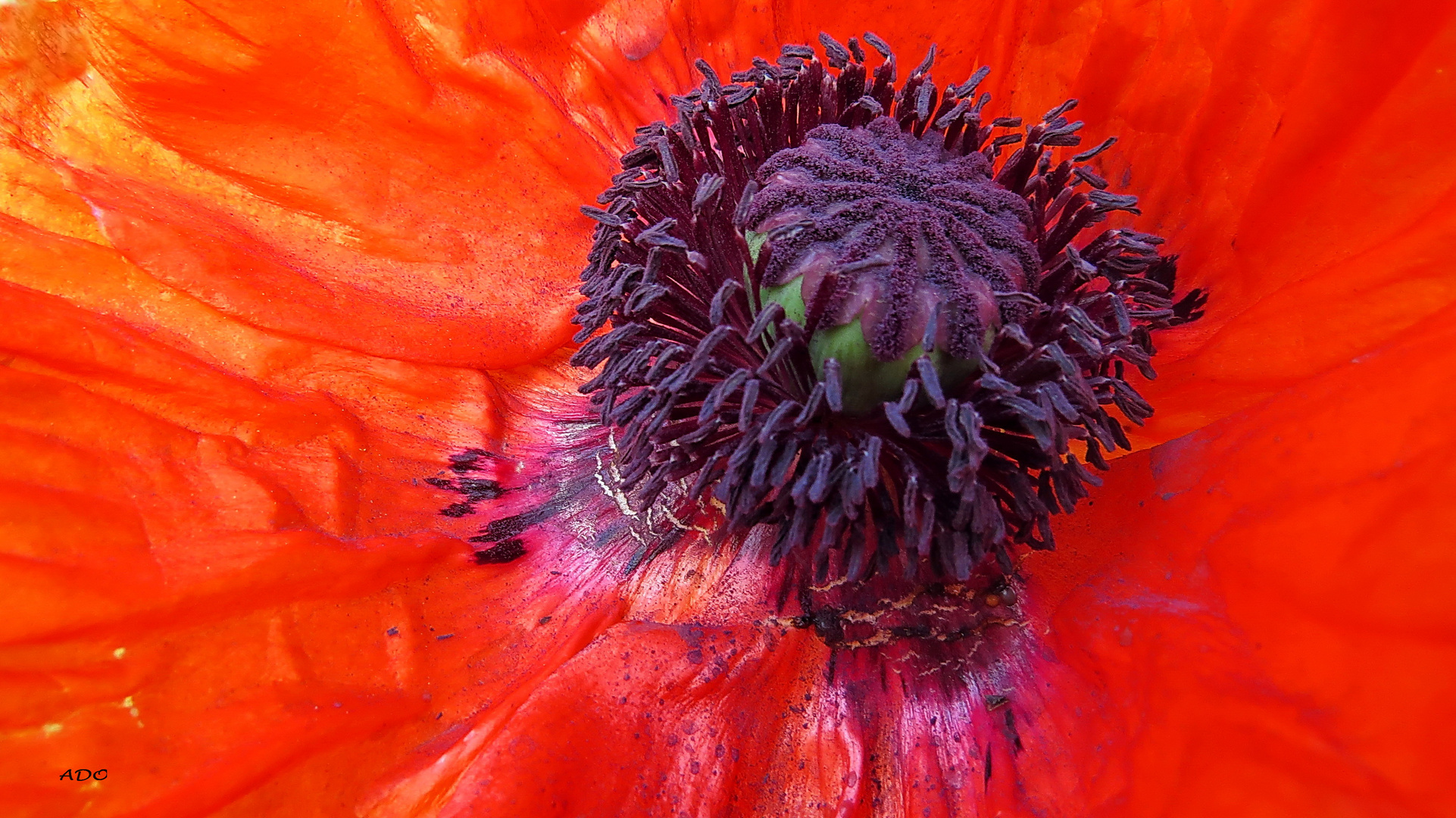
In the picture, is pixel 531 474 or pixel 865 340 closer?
pixel 865 340

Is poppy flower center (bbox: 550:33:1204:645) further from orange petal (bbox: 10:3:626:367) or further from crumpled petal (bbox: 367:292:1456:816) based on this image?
orange petal (bbox: 10:3:626:367)

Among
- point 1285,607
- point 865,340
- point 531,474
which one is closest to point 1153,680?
point 1285,607

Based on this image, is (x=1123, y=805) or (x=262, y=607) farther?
(x=262, y=607)

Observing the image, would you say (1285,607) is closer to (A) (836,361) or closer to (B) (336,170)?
(A) (836,361)

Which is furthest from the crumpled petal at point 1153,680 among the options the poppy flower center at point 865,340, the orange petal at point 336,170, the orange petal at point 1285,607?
the orange petal at point 336,170

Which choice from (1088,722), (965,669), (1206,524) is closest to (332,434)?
(965,669)

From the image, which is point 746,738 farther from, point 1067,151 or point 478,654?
point 1067,151
